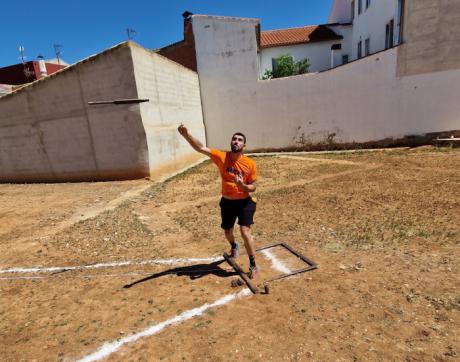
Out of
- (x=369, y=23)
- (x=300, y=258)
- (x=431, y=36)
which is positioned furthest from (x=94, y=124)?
(x=369, y=23)

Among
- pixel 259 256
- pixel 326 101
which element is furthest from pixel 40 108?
pixel 326 101

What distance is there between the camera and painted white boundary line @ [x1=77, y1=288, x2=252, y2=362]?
117 inches

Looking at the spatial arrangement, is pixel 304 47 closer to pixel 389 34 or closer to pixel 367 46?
pixel 367 46

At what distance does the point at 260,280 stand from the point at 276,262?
594 millimetres

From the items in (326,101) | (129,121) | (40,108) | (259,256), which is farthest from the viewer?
(326,101)

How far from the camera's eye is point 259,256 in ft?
15.9

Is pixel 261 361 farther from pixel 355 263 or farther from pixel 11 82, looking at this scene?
pixel 11 82

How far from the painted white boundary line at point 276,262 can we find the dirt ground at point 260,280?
12 centimetres

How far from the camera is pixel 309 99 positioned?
56.9 ft

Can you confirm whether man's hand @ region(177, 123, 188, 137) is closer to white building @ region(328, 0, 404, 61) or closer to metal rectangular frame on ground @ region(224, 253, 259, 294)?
metal rectangular frame on ground @ region(224, 253, 259, 294)

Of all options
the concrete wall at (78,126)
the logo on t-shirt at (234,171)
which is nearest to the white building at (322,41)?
the concrete wall at (78,126)

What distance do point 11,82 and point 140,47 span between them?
23693 mm

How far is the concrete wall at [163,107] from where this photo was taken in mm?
11586

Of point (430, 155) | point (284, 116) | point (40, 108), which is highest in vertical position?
point (40, 108)
